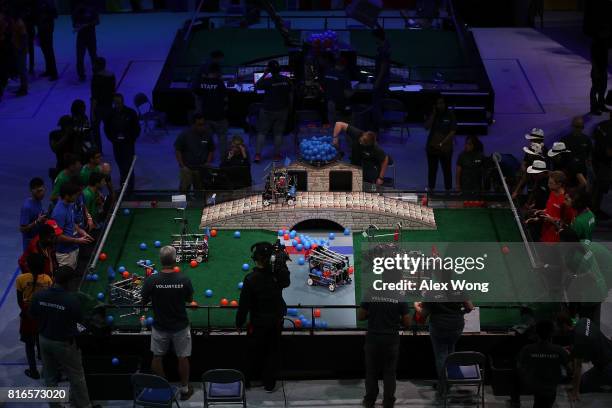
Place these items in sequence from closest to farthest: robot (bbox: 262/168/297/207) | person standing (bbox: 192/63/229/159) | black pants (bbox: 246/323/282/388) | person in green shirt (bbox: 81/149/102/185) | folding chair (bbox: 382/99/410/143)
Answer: black pants (bbox: 246/323/282/388) < person in green shirt (bbox: 81/149/102/185) < robot (bbox: 262/168/297/207) < person standing (bbox: 192/63/229/159) < folding chair (bbox: 382/99/410/143)

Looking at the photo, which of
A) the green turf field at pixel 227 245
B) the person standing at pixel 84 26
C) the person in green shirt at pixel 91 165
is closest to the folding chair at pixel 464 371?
the green turf field at pixel 227 245

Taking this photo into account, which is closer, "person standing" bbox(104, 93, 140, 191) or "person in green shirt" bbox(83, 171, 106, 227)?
"person in green shirt" bbox(83, 171, 106, 227)

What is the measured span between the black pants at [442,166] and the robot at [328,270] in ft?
9.66

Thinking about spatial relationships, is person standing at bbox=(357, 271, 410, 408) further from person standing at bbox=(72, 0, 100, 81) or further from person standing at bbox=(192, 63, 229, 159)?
person standing at bbox=(72, 0, 100, 81)

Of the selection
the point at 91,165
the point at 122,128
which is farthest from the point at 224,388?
the point at 122,128

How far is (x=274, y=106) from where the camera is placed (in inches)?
684

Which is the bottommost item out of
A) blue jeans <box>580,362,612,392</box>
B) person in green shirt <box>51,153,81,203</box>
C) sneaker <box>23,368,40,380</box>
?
sneaker <box>23,368,40,380</box>

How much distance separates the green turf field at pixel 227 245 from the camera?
12.9 metres

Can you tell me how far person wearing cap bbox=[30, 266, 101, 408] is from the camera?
→ 10.6 meters

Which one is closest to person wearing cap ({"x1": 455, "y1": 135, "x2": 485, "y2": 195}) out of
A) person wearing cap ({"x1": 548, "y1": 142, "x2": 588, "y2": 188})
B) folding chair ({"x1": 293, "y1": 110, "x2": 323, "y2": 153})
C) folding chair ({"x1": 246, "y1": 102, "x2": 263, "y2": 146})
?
person wearing cap ({"x1": 548, "y1": 142, "x2": 588, "y2": 188})

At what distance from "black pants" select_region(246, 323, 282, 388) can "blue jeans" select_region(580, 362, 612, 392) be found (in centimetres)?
305

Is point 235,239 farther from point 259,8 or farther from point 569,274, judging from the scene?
point 259,8

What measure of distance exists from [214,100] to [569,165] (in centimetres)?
544

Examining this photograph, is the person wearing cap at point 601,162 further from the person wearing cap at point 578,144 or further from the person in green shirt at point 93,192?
the person in green shirt at point 93,192
